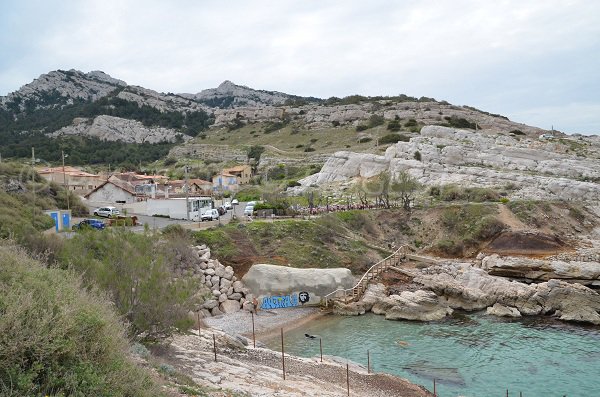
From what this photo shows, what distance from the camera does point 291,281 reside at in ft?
102

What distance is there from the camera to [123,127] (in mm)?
126750

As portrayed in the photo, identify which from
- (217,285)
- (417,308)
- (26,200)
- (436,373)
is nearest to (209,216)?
(26,200)

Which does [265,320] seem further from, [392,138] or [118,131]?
[118,131]

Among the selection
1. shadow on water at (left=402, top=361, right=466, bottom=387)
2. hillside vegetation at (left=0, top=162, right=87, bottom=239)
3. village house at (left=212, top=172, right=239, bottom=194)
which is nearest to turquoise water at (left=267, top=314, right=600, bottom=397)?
shadow on water at (left=402, top=361, right=466, bottom=387)

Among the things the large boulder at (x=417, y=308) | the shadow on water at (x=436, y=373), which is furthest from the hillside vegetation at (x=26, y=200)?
the large boulder at (x=417, y=308)

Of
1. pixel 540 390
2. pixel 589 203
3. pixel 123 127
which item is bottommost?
pixel 540 390

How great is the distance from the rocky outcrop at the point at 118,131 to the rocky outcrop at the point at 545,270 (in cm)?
10496

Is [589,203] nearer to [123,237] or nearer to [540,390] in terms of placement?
[540,390]

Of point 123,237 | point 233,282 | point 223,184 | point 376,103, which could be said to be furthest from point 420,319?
point 376,103

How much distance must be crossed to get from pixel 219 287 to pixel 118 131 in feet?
351

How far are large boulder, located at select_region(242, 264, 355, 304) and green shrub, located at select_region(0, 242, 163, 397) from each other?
22322 mm

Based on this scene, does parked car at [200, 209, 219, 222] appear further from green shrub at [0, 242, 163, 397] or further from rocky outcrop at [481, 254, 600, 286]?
green shrub at [0, 242, 163, 397]

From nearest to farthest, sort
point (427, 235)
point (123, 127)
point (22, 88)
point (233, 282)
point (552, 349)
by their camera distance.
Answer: point (552, 349) < point (233, 282) < point (427, 235) < point (123, 127) < point (22, 88)

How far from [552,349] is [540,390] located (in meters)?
5.27
